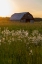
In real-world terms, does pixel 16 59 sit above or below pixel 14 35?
below

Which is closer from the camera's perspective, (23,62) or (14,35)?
(23,62)

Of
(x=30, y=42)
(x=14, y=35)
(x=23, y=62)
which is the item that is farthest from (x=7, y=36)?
(x=23, y=62)

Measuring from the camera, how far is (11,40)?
6.95 meters

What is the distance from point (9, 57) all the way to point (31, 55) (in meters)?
0.62

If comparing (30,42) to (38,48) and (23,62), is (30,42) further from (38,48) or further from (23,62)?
(23,62)

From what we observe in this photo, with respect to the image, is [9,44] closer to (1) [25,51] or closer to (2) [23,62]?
(1) [25,51]

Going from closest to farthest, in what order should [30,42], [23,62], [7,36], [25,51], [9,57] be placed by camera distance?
[23,62] < [9,57] < [25,51] < [30,42] < [7,36]

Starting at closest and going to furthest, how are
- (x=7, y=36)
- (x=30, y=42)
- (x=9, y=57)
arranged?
(x=9, y=57)
(x=30, y=42)
(x=7, y=36)

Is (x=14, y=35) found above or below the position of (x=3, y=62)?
above

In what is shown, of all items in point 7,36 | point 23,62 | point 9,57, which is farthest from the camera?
point 7,36

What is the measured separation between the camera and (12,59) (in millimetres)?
5758

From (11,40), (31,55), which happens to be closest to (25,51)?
(31,55)

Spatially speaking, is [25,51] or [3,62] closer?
[3,62]

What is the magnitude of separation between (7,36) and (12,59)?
1605 mm
